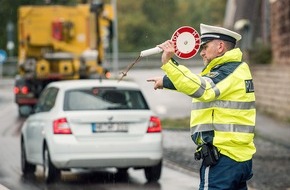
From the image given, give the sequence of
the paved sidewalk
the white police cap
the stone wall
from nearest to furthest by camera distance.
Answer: the white police cap, the paved sidewalk, the stone wall

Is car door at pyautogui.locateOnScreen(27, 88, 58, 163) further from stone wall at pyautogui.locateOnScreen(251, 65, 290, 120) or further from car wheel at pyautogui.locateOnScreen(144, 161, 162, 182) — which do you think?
stone wall at pyautogui.locateOnScreen(251, 65, 290, 120)

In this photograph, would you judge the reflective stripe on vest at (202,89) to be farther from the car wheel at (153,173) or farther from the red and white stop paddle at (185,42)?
the car wheel at (153,173)

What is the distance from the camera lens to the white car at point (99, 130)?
12.6 meters

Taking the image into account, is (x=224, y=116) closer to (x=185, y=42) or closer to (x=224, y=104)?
(x=224, y=104)

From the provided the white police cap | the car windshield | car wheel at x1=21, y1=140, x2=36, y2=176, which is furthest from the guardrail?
the white police cap

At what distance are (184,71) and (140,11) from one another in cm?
9081

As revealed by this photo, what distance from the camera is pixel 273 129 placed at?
2252 cm

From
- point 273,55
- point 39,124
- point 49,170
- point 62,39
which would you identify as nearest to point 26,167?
A: point 39,124

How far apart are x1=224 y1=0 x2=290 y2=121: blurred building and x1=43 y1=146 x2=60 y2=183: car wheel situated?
483 inches

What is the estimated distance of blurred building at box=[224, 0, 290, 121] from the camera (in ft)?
82.6

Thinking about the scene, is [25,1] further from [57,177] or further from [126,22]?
[57,177]

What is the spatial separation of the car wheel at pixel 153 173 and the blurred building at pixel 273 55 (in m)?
11.4

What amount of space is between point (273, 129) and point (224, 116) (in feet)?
52.4

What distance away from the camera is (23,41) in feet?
98.7
